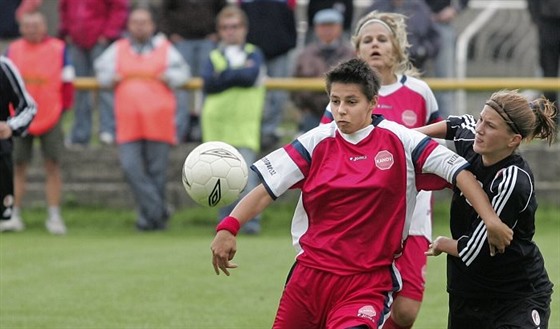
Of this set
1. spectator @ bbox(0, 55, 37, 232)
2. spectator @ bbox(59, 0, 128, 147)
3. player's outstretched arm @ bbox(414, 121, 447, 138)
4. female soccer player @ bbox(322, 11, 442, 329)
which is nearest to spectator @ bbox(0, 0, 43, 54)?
spectator @ bbox(59, 0, 128, 147)

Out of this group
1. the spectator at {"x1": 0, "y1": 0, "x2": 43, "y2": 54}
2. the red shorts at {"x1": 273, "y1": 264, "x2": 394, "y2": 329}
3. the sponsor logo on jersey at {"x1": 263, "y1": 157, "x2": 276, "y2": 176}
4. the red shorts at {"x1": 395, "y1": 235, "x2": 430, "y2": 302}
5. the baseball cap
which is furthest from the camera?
the spectator at {"x1": 0, "y1": 0, "x2": 43, "y2": 54}

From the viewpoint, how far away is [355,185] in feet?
19.2

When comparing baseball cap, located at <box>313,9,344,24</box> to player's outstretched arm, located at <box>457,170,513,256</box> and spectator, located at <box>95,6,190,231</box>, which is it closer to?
spectator, located at <box>95,6,190,231</box>

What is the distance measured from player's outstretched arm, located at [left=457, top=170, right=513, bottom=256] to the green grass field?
8.40ft

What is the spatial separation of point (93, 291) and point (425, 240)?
3171 mm

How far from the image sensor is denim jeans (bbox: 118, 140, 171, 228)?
42.4 feet

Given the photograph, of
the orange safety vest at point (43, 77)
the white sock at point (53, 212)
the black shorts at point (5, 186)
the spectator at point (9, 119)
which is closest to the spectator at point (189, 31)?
the orange safety vest at point (43, 77)

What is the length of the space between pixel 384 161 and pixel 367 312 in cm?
72

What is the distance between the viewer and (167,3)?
14.1 meters

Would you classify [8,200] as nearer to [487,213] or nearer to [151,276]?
[151,276]

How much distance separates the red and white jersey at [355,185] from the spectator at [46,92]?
24.1 feet

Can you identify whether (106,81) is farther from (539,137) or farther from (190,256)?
(539,137)

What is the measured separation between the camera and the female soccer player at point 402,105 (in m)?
7.15

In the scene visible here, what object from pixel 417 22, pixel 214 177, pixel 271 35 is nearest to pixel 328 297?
pixel 214 177
